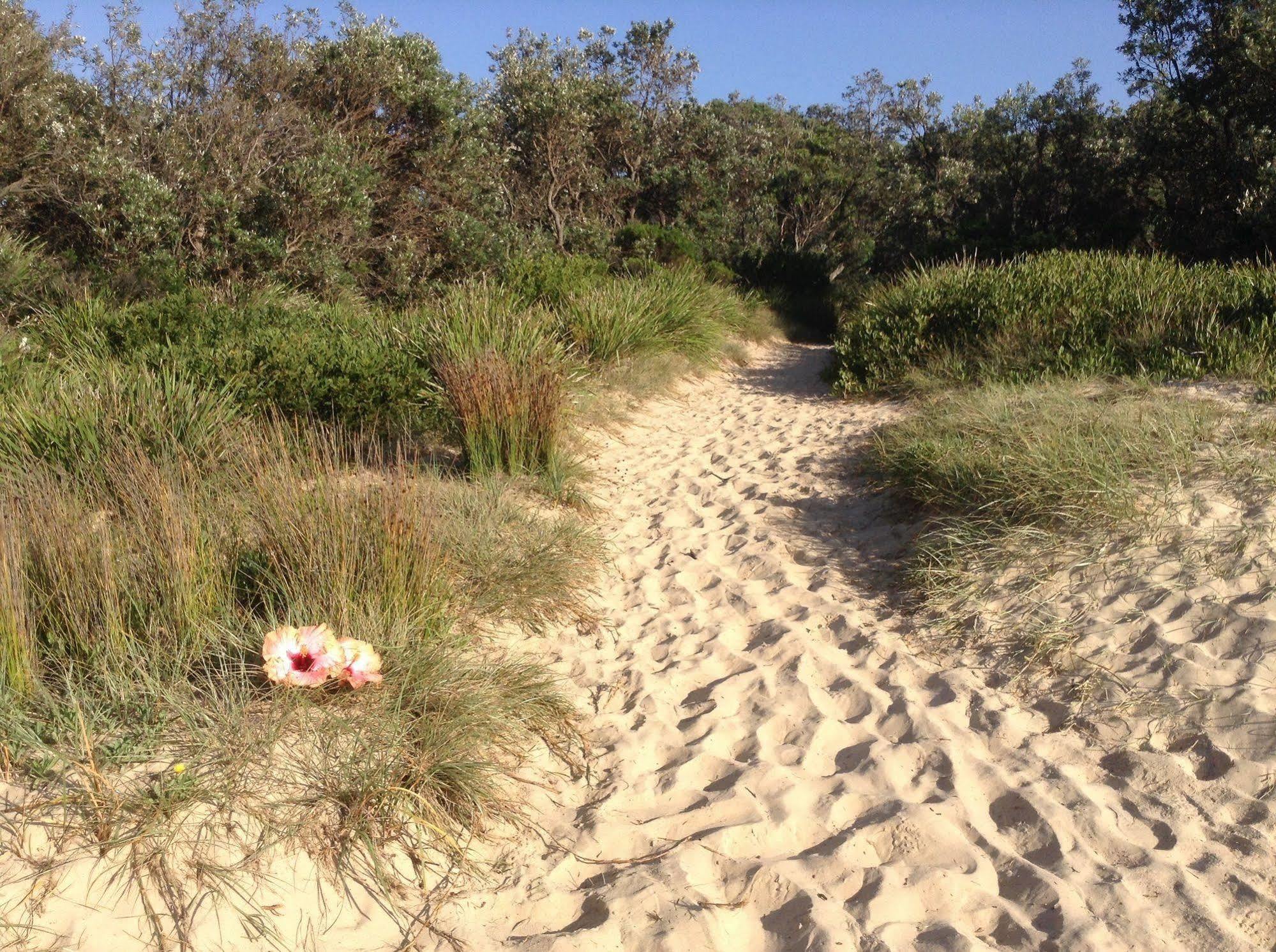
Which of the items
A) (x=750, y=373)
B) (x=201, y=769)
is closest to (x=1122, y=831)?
(x=201, y=769)

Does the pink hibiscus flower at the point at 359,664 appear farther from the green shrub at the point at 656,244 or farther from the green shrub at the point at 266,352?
the green shrub at the point at 656,244

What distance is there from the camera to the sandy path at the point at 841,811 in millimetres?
2582

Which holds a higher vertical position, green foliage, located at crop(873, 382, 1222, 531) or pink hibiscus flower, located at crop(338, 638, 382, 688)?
green foliage, located at crop(873, 382, 1222, 531)

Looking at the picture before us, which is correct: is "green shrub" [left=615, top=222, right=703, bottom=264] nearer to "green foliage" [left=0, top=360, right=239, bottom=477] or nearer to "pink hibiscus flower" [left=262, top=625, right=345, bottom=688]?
"green foliage" [left=0, top=360, right=239, bottom=477]

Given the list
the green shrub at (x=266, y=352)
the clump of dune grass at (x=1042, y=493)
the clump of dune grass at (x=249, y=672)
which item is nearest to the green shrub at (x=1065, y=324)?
the clump of dune grass at (x=1042, y=493)

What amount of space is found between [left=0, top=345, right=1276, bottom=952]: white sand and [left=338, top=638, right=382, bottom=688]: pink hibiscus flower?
720 millimetres

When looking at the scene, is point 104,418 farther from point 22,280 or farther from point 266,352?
point 22,280

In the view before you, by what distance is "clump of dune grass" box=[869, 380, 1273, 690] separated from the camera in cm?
421

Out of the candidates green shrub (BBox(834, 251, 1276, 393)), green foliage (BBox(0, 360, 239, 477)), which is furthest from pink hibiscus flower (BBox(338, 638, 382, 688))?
green shrub (BBox(834, 251, 1276, 393))

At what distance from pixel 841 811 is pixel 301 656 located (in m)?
1.80

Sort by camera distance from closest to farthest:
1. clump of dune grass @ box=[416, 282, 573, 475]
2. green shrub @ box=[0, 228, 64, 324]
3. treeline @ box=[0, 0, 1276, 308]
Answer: clump of dune grass @ box=[416, 282, 573, 475] → green shrub @ box=[0, 228, 64, 324] → treeline @ box=[0, 0, 1276, 308]

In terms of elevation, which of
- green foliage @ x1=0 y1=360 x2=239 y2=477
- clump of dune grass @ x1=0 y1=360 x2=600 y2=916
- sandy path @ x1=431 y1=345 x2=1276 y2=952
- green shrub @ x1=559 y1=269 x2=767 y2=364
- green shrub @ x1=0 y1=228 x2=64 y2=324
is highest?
green shrub @ x1=0 y1=228 x2=64 y2=324

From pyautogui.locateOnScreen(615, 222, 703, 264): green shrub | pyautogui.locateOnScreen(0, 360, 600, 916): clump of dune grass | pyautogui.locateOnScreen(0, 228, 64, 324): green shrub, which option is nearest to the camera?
pyautogui.locateOnScreen(0, 360, 600, 916): clump of dune grass

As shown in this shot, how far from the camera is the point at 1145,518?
4520 mm
